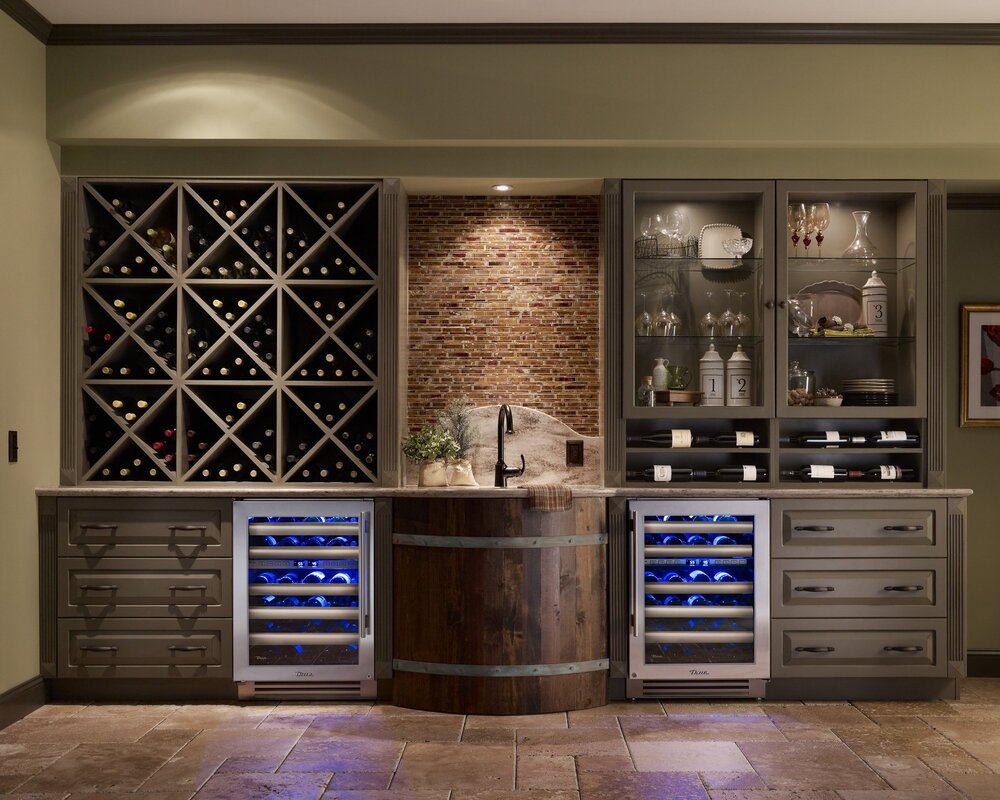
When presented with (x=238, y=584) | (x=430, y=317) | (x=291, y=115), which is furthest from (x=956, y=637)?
(x=291, y=115)

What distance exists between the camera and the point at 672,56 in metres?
4.62

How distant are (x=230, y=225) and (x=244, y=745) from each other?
2424 mm

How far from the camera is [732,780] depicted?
3580 millimetres

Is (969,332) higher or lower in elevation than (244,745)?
higher

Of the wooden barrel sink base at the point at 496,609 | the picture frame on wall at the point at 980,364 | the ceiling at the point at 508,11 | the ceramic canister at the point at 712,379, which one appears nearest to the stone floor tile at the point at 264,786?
the wooden barrel sink base at the point at 496,609

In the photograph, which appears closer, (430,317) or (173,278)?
(173,278)

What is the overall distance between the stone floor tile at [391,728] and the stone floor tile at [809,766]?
1.24 m

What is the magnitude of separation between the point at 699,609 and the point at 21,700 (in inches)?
123

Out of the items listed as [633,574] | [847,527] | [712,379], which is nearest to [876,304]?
[712,379]

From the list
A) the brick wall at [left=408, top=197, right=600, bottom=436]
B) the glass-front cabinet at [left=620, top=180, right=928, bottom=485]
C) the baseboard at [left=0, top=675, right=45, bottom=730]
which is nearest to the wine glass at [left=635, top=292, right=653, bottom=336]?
the glass-front cabinet at [left=620, top=180, right=928, bottom=485]

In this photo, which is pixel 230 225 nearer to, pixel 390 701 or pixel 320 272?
pixel 320 272

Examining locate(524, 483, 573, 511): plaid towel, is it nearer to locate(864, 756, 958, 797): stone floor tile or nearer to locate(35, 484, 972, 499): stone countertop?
locate(35, 484, 972, 499): stone countertop

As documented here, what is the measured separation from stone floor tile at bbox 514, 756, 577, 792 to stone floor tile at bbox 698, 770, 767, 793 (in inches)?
19.3

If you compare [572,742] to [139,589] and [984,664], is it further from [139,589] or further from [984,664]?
[984,664]
